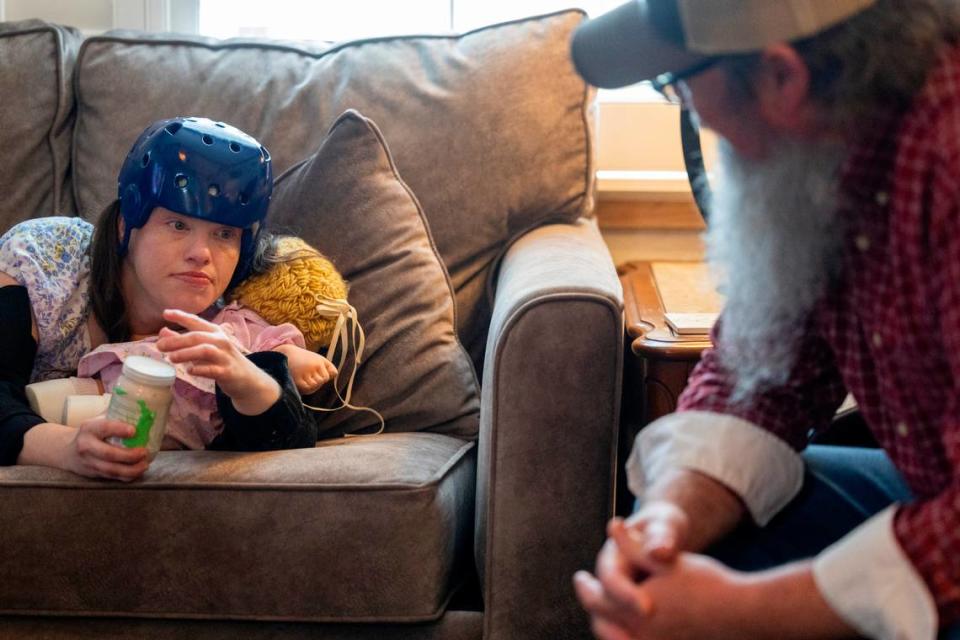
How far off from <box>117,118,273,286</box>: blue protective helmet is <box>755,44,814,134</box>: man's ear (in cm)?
87

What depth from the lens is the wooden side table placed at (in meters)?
1.67

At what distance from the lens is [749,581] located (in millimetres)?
925

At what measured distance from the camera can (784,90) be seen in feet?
3.04

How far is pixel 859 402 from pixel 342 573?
0.69 metres

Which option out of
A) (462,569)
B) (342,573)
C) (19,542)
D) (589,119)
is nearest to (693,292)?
(589,119)

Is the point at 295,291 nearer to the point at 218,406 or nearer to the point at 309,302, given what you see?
the point at 309,302

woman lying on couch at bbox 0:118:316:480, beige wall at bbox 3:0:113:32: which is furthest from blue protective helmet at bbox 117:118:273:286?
beige wall at bbox 3:0:113:32

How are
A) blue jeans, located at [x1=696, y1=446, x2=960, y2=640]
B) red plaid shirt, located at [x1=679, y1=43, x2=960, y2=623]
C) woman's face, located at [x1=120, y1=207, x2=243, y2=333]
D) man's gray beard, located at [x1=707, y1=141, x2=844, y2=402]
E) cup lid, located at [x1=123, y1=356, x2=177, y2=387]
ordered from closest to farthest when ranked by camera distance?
red plaid shirt, located at [x1=679, y1=43, x2=960, y2=623] < man's gray beard, located at [x1=707, y1=141, x2=844, y2=402] < blue jeans, located at [x1=696, y1=446, x2=960, y2=640] < cup lid, located at [x1=123, y1=356, x2=177, y2=387] < woman's face, located at [x1=120, y1=207, x2=243, y2=333]

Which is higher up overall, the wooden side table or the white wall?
the white wall

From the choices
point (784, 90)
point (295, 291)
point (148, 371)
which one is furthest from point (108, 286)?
point (784, 90)

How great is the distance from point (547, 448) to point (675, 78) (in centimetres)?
59

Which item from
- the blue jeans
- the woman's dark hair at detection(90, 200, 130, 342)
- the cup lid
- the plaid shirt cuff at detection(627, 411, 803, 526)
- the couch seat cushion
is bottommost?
the couch seat cushion

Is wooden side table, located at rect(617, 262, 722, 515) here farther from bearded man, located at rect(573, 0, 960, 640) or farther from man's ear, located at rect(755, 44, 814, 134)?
man's ear, located at rect(755, 44, 814, 134)

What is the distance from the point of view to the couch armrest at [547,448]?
1425 mm
